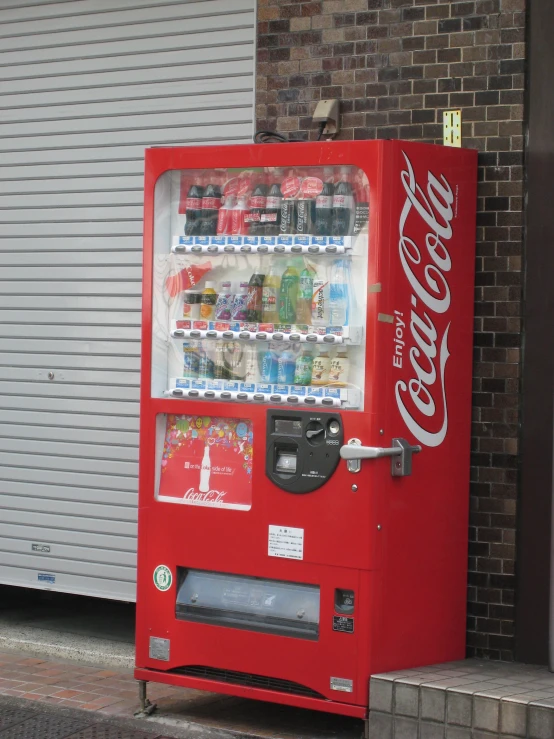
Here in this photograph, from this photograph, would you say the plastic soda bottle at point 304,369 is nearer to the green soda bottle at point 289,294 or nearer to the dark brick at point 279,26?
the green soda bottle at point 289,294

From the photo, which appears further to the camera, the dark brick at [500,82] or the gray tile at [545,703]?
the dark brick at [500,82]

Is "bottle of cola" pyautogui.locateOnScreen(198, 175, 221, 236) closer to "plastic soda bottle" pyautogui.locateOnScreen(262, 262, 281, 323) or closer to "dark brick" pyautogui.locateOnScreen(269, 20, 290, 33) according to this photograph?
"plastic soda bottle" pyautogui.locateOnScreen(262, 262, 281, 323)

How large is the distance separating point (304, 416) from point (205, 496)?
2.26 ft

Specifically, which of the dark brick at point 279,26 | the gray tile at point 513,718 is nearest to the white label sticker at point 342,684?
the gray tile at point 513,718

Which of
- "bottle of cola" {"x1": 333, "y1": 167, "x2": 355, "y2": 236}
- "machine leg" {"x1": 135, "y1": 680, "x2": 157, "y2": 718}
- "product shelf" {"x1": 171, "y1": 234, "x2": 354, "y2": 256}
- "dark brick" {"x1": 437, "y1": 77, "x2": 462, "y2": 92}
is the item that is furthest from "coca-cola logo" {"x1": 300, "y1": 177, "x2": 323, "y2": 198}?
"machine leg" {"x1": 135, "y1": 680, "x2": 157, "y2": 718}

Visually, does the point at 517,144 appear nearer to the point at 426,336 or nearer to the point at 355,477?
the point at 426,336

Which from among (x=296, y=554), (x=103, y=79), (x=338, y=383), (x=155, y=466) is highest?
(x=103, y=79)

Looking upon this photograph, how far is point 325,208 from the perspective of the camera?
516 centimetres

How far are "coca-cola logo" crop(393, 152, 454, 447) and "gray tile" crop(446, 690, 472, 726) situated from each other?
3.72 feet

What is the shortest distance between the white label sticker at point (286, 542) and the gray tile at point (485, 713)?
3.25ft

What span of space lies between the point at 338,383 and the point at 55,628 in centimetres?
324

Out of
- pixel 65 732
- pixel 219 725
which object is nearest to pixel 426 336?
pixel 219 725

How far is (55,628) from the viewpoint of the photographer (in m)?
7.35

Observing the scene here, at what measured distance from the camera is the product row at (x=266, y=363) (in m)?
5.15
